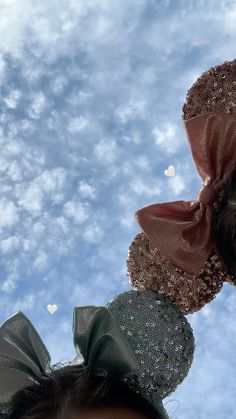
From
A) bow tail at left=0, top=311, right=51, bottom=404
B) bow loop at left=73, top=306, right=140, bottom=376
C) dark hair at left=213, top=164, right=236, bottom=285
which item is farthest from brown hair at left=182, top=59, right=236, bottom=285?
bow tail at left=0, top=311, right=51, bottom=404

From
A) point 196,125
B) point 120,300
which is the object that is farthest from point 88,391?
point 196,125

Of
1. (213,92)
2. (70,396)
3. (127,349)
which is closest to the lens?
(70,396)

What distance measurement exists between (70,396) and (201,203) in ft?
2.11

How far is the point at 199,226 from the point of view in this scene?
337 cm

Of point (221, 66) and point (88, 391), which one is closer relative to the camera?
point (88, 391)

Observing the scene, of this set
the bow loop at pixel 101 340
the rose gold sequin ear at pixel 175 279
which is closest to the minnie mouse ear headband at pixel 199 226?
the rose gold sequin ear at pixel 175 279

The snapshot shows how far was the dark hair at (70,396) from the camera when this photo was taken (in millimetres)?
3127

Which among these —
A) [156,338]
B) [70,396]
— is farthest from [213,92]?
[70,396]

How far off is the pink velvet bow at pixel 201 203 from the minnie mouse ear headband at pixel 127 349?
0.51ft

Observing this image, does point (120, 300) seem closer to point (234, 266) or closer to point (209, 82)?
point (234, 266)

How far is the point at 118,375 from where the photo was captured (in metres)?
3.26

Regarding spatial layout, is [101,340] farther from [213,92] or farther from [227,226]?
[213,92]

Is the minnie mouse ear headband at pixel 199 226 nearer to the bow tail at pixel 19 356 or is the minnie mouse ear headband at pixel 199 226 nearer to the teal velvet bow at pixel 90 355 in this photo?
the teal velvet bow at pixel 90 355

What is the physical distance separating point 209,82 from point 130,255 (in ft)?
1.72
